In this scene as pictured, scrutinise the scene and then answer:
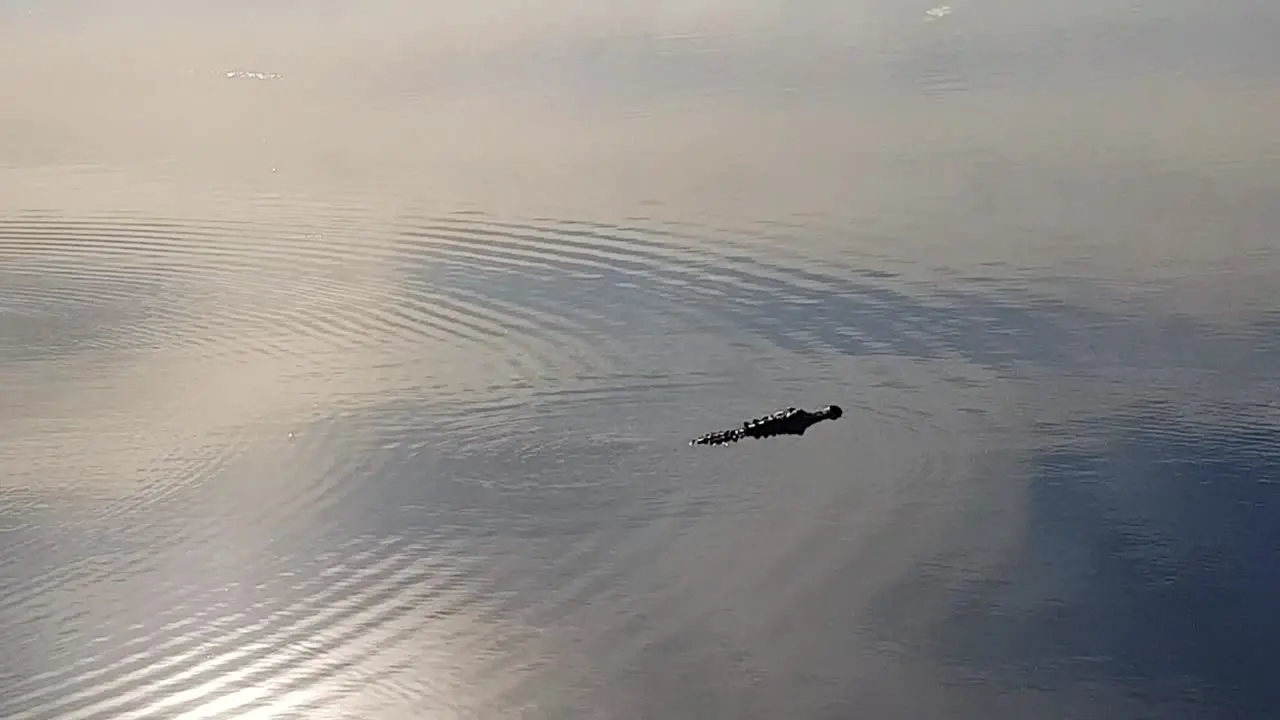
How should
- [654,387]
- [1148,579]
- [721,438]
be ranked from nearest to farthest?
[1148,579], [721,438], [654,387]

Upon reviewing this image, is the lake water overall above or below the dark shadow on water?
above

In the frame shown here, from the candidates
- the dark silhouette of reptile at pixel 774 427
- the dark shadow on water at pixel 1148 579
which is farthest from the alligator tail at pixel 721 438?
the dark shadow on water at pixel 1148 579

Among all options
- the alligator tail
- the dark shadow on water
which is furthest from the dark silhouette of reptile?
the dark shadow on water

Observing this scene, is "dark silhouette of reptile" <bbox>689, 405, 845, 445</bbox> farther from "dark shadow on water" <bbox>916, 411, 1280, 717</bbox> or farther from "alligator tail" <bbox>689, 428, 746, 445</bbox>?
"dark shadow on water" <bbox>916, 411, 1280, 717</bbox>

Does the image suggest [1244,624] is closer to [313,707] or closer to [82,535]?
[313,707]

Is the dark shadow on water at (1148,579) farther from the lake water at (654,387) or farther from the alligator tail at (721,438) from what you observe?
the alligator tail at (721,438)

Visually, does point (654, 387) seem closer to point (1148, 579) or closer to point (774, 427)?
point (774, 427)

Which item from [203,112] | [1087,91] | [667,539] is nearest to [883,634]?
[667,539]

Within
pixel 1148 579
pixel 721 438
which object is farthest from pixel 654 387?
pixel 1148 579

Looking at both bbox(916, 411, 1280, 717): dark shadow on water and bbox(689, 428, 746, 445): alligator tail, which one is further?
bbox(689, 428, 746, 445): alligator tail
